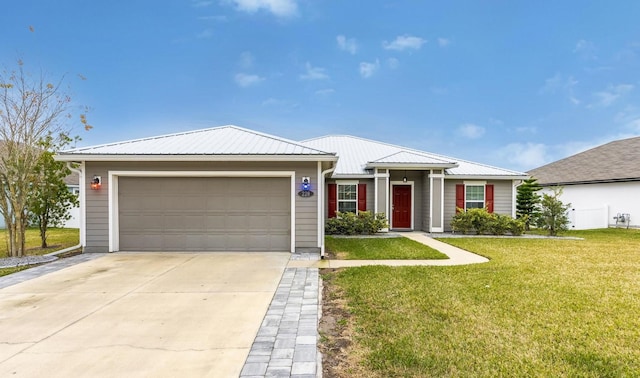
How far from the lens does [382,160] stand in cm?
1338

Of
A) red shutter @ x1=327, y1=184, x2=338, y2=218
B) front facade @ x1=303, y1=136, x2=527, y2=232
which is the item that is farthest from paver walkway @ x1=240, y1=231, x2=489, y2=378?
→ front facade @ x1=303, y1=136, x2=527, y2=232

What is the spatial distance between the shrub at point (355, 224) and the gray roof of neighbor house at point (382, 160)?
2005 millimetres

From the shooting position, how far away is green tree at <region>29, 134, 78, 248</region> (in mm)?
9277

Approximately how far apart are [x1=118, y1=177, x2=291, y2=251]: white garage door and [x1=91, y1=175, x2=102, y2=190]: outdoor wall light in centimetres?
45

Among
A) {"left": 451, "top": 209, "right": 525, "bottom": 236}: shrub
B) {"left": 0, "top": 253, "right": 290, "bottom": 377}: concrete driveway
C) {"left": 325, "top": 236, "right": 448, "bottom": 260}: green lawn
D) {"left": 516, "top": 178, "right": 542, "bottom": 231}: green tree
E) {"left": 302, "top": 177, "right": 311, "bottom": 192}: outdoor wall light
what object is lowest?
{"left": 325, "top": 236, "right": 448, "bottom": 260}: green lawn

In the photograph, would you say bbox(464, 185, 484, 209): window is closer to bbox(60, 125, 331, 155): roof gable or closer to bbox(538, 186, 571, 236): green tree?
bbox(538, 186, 571, 236): green tree

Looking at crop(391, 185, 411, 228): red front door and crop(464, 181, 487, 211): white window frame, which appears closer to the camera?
crop(464, 181, 487, 211): white window frame

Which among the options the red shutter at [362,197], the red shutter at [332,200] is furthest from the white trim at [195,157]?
the red shutter at [362,197]

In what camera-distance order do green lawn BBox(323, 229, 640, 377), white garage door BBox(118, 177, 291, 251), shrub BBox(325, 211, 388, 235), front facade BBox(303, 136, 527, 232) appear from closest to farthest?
green lawn BBox(323, 229, 640, 377) < white garage door BBox(118, 177, 291, 251) < shrub BBox(325, 211, 388, 235) < front facade BBox(303, 136, 527, 232)

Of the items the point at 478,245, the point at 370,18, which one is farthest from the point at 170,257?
the point at 370,18

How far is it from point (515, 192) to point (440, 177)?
12.5ft

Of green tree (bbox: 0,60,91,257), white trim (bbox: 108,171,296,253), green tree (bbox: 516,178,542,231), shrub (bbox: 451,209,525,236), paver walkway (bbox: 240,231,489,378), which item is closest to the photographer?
paver walkway (bbox: 240,231,489,378)

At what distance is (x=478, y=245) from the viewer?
1024 centimetres

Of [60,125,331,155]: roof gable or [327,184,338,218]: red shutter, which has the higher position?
[60,125,331,155]: roof gable
